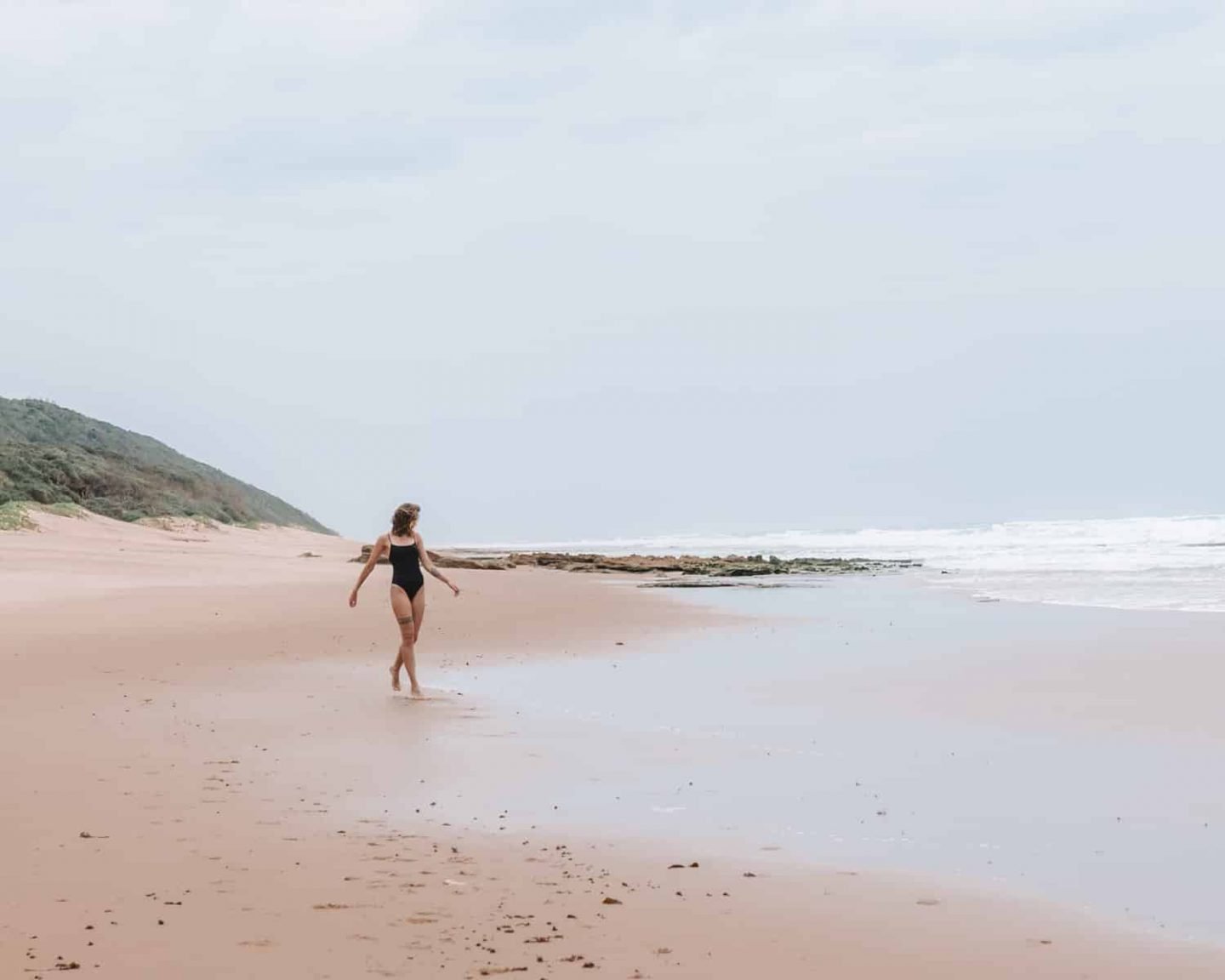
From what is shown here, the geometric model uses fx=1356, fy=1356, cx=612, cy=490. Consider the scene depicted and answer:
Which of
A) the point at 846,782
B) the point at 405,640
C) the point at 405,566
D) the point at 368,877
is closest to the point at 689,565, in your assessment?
the point at 405,566

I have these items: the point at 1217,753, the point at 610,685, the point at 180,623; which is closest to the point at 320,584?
the point at 180,623

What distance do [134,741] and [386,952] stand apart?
18.1ft

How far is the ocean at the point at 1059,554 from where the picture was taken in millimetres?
26828

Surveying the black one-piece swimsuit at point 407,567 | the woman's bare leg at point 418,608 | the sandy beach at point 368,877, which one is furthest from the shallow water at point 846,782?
the black one-piece swimsuit at point 407,567

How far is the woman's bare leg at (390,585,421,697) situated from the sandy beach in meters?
0.32

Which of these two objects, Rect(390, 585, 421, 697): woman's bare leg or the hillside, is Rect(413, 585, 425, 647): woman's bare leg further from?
the hillside

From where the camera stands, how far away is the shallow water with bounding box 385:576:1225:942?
22.1ft

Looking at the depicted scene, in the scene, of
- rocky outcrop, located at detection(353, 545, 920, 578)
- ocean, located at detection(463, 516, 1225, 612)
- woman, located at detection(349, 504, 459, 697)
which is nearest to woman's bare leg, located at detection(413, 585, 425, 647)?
woman, located at detection(349, 504, 459, 697)

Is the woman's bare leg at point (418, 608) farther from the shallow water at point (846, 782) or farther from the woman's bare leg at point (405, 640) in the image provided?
the shallow water at point (846, 782)

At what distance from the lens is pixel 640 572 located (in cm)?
4216

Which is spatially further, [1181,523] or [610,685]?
[1181,523]

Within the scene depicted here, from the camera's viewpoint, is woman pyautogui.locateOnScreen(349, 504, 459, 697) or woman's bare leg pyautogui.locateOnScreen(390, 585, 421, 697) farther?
woman pyautogui.locateOnScreen(349, 504, 459, 697)

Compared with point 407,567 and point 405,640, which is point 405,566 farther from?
point 405,640

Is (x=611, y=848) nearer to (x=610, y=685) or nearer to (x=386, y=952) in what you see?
(x=386, y=952)
